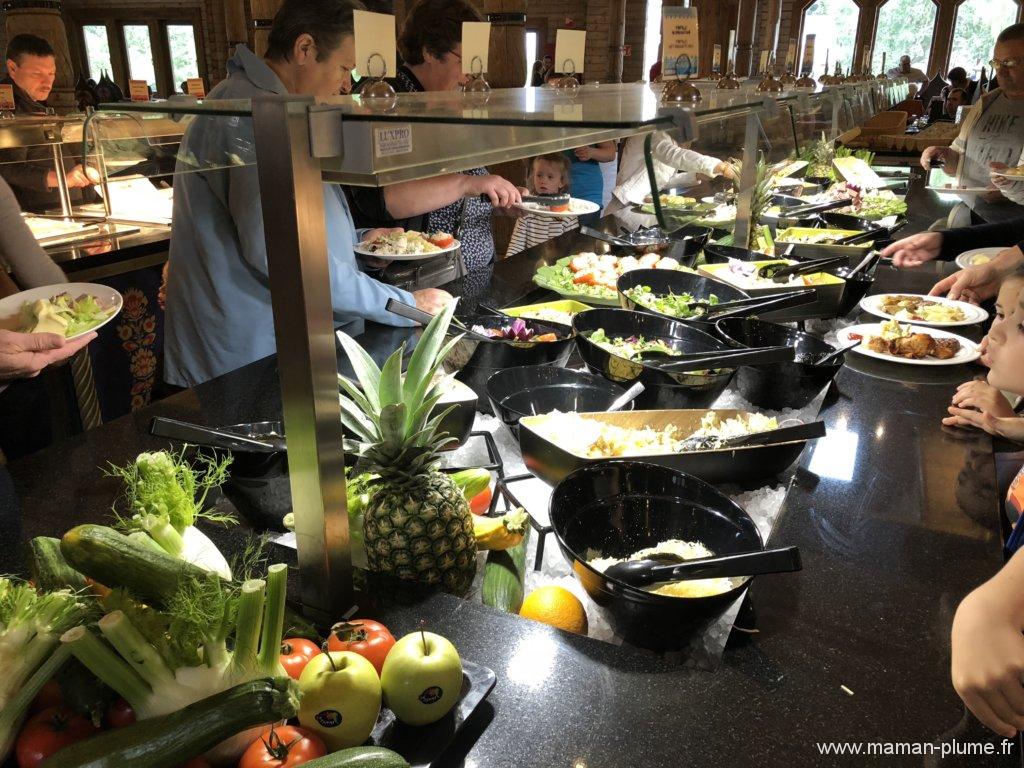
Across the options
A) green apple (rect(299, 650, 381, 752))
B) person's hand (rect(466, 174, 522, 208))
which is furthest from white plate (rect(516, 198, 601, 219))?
green apple (rect(299, 650, 381, 752))

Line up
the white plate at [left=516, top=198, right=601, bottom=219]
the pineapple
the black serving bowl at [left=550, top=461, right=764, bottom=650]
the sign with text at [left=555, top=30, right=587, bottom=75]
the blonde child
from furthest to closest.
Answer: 1. the blonde child
2. the white plate at [left=516, top=198, right=601, bottom=219]
3. the sign with text at [left=555, top=30, right=587, bottom=75]
4. the black serving bowl at [left=550, top=461, right=764, bottom=650]
5. the pineapple

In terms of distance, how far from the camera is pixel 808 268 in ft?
8.39

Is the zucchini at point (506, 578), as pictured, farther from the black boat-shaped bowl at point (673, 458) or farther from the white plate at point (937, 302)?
the white plate at point (937, 302)

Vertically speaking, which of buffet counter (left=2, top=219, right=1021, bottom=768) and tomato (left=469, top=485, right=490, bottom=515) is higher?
tomato (left=469, top=485, right=490, bottom=515)

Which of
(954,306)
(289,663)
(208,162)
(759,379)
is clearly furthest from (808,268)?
(289,663)

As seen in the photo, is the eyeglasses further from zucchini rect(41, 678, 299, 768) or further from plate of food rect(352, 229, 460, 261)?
zucchini rect(41, 678, 299, 768)

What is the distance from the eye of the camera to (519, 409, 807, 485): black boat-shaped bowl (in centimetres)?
132

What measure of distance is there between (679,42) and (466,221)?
1434 millimetres

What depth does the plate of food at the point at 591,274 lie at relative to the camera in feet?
8.24

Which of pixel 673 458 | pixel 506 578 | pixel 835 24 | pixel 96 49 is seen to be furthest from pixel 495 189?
pixel 96 49

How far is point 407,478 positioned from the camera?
42.6 inches

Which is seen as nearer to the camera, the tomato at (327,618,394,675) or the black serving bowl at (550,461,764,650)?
the tomato at (327,618,394,675)

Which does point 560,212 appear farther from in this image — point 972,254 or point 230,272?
point 972,254

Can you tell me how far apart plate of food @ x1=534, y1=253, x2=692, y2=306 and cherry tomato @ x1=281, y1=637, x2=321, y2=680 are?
1.76 meters
